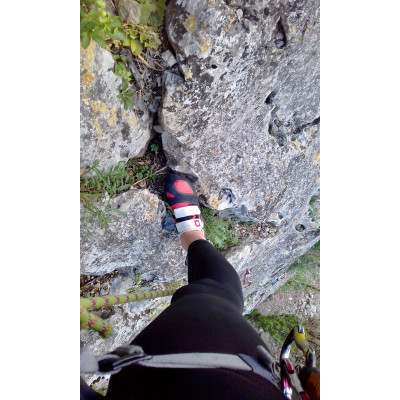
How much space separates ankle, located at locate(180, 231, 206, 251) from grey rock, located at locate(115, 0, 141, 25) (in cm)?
154

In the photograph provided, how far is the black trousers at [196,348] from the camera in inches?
46.6

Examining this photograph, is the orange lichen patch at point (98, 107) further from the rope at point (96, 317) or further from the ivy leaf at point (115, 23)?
the rope at point (96, 317)

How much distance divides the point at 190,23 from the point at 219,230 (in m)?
1.84

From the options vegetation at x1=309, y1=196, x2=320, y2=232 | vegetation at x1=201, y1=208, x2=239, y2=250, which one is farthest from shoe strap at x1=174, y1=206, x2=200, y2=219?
vegetation at x1=309, y1=196, x2=320, y2=232

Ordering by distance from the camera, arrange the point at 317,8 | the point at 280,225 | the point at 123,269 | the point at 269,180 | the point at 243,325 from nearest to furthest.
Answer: the point at 243,325, the point at 317,8, the point at 123,269, the point at 269,180, the point at 280,225

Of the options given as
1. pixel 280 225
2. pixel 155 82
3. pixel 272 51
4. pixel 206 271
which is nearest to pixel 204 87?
pixel 155 82

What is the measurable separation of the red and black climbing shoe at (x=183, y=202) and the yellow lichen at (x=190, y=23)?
3.35 ft

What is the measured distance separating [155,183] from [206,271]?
0.80 metres

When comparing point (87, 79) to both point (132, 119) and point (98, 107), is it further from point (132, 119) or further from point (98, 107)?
point (132, 119)

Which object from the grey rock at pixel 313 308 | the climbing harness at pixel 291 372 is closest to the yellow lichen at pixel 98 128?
the climbing harness at pixel 291 372

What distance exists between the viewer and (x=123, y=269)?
2.57 metres

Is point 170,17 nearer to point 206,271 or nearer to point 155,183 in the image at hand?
point 155,183

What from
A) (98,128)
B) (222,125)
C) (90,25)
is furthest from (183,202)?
(90,25)
